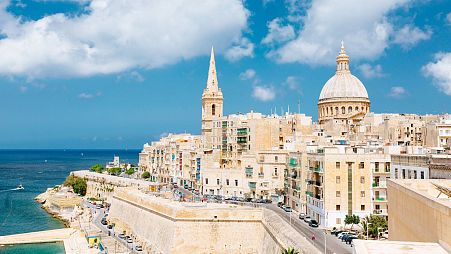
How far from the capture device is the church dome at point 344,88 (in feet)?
232

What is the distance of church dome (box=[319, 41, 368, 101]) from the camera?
70.8m

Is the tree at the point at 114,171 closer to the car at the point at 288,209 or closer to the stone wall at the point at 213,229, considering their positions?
the car at the point at 288,209

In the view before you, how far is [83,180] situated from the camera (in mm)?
77750

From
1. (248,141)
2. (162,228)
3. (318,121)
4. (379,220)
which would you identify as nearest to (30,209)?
(248,141)

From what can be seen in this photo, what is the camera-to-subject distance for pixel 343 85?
2805 inches

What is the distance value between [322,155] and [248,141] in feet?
71.0

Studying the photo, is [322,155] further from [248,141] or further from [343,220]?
[248,141]

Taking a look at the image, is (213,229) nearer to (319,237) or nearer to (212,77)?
(319,237)

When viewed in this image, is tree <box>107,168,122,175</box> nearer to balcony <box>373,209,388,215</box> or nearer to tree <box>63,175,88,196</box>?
tree <box>63,175,88,196</box>

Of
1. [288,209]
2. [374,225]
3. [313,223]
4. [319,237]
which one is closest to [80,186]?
[288,209]

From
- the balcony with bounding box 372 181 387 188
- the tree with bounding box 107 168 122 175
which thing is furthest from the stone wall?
the tree with bounding box 107 168 122 175

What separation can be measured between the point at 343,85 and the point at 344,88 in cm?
50

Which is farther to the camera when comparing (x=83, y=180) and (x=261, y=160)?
(x=83, y=180)

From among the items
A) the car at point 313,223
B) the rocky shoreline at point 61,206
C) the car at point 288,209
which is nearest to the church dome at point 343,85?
the car at point 288,209
